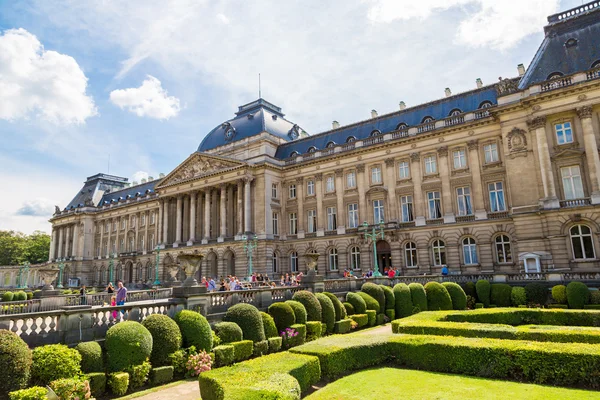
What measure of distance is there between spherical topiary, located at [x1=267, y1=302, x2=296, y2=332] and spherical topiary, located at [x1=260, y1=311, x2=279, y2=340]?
0.63 metres

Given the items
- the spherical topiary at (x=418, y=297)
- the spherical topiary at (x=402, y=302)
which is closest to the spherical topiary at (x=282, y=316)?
the spherical topiary at (x=402, y=302)

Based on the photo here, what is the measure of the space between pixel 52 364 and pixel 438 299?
71.8ft

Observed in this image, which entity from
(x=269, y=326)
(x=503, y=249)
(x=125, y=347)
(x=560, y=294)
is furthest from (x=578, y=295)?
(x=125, y=347)

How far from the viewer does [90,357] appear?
1183cm

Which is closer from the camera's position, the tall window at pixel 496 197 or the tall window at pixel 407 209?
the tall window at pixel 496 197

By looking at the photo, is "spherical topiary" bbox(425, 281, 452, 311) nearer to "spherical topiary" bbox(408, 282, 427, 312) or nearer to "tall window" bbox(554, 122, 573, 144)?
"spherical topiary" bbox(408, 282, 427, 312)

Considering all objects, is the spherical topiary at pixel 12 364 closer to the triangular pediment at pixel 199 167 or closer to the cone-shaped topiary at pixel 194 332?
the cone-shaped topiary at pixel 194 332

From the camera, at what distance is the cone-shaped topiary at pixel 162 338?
44.2ft

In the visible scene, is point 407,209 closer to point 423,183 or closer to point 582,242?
point 423,183

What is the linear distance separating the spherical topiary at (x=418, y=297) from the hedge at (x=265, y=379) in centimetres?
1599

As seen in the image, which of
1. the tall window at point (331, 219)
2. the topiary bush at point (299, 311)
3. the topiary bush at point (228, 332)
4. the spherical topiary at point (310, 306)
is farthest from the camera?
the tall window at point (331, 219)

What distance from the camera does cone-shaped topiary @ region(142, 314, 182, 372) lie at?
13.5m

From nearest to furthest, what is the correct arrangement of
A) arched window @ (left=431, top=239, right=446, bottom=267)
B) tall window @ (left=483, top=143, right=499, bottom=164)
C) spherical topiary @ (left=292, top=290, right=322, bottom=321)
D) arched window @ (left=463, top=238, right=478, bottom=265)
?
spherical topiary @ (left=292, top=290, right=322, bottom=321) → arched window @ (left=463, top=238, right=478, bottom=265) → tall window @ (left=483, top=143, right=499, bottom=164) → arched window @ (left=431, top=239, right=446, bottom=267)

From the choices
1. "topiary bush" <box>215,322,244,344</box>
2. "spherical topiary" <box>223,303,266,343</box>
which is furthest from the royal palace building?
"topiary bush" <box>215,322,244,344</box>
